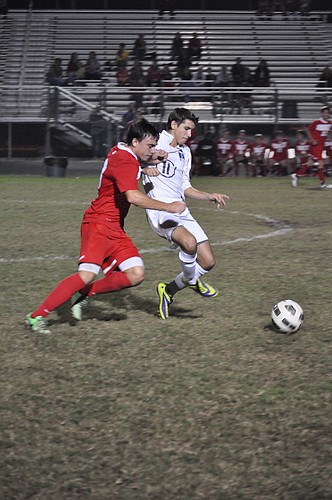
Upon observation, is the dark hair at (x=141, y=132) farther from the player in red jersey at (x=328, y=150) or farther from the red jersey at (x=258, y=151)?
the red jersey at (x=258, y=151)

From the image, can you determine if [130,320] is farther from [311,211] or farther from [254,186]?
[254,186]

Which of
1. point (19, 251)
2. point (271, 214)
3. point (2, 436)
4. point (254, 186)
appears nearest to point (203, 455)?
point (2, 436)

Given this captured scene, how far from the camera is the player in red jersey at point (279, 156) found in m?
23.6

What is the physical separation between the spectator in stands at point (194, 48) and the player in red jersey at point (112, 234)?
2531 cm

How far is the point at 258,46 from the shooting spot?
33.1m

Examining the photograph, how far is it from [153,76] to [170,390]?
24.5m

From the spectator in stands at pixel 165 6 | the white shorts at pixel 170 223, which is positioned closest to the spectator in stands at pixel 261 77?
the spectator in stands at pixel 165 6

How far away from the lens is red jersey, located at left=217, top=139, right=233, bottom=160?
77.1 ft

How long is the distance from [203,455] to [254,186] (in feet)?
53.6

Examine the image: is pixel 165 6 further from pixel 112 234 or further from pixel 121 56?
pixel 112 234

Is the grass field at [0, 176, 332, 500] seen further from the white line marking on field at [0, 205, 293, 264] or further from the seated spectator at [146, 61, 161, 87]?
the seated spectator at [146, 61, 161, 87]

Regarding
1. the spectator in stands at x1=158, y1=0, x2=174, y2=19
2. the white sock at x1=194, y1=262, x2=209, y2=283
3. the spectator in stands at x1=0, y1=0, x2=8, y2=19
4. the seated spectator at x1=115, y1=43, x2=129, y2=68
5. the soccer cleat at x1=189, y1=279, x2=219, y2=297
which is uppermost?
the spectator in stands at x1=158, y1=0, x2=174, y2=19

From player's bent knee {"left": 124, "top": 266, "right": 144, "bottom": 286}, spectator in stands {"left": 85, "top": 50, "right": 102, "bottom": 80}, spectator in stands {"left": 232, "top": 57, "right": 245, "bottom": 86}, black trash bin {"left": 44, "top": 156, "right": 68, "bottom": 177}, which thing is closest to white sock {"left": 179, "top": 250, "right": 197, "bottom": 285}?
player's bent knee {"left": 124, "top": 266, "right": 144, "bottom": 286}

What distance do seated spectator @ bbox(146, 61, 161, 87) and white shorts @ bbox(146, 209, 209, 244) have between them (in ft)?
69.9
